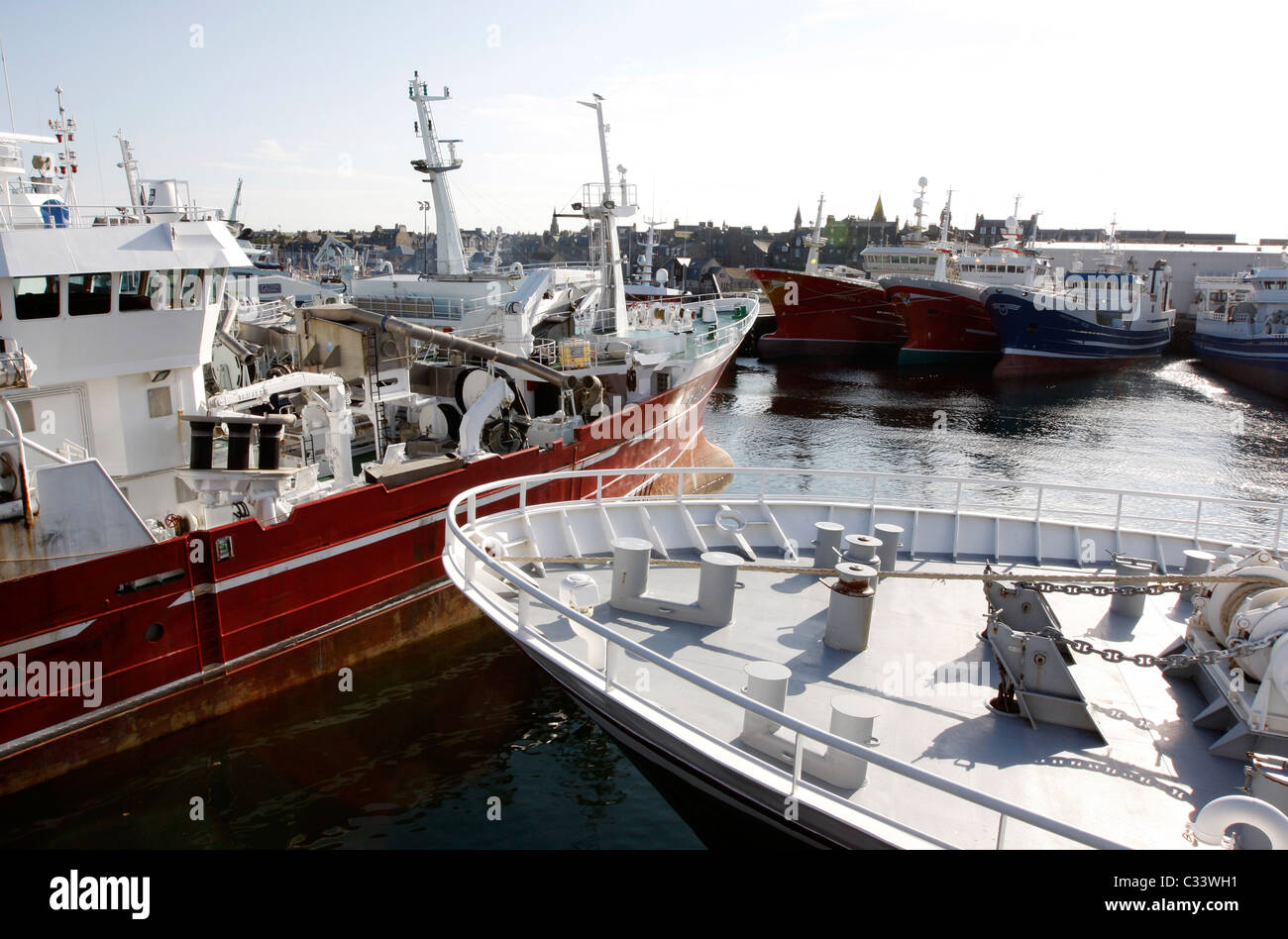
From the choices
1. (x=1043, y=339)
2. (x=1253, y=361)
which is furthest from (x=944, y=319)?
(x=1253, y=361)

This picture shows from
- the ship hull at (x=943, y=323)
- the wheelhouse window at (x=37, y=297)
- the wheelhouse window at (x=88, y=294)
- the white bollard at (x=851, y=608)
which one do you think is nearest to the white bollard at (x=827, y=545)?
the white bollard at (x=851, y=608)

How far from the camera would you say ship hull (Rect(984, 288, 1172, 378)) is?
5259 cm

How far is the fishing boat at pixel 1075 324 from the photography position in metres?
52.8

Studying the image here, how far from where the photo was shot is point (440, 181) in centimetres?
2936

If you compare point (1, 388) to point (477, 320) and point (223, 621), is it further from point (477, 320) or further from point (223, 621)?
point (477, 320)

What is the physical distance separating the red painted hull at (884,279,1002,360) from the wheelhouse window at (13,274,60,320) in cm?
5139

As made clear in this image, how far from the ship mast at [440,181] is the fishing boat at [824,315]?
32660mm

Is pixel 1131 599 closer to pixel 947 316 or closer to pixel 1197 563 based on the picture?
pixel 1197 563

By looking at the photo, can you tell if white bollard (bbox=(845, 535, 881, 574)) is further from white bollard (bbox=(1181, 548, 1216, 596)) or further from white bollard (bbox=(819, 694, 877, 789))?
white bollard (bbox=(1181, 548, 1216, 596))

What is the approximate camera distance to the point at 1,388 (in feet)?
33.4

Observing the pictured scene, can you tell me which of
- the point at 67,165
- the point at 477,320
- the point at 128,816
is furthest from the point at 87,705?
the point at 477,320

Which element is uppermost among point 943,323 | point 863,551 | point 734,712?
point 943,323

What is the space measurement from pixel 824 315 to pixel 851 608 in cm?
5642
